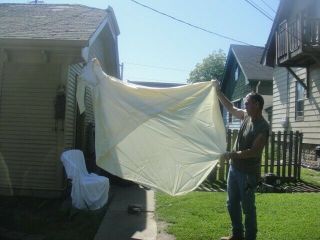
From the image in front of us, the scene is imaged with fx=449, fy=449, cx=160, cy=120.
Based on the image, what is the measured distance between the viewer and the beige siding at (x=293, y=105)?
15.4 meters

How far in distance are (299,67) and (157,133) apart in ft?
40.3

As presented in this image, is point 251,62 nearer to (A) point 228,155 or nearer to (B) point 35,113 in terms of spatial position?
(B) point 35,113

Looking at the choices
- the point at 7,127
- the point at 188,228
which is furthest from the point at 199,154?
the point at 7,127

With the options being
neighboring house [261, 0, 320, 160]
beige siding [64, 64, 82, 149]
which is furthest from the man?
neighboring house [261, 0, 320, 160]

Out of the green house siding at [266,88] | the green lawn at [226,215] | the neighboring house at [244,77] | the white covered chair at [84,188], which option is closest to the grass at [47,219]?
the white covered chair at [84,188]

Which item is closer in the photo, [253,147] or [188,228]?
[253,147]

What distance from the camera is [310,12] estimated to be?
51.1ft

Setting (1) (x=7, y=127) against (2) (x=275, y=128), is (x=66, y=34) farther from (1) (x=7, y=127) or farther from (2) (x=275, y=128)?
(2) (x=275, y=128)

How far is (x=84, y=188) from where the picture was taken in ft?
26.1

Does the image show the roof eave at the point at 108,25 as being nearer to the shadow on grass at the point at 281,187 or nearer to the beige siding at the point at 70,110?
the beige siding at the point at 70,110

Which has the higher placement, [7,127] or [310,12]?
[310,12]

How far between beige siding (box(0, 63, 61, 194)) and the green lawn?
248 cm

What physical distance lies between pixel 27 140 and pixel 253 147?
550 cm

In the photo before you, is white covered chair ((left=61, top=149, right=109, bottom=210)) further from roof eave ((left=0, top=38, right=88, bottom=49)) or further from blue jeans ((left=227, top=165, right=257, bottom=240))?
blue jeans ((left=227, top=165, right=257, bottom=240))
